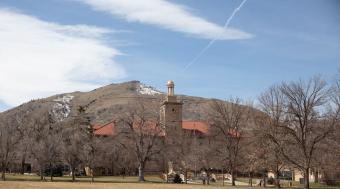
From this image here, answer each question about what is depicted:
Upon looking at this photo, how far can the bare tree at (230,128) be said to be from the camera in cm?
7881

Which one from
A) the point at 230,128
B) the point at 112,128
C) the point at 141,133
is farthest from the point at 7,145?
the point at 112,128

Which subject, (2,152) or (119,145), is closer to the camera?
(2,152)

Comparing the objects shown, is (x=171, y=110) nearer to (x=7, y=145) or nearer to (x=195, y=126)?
(x=195, y=126)

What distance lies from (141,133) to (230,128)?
44.6ft

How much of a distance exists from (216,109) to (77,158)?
2136 centimetres

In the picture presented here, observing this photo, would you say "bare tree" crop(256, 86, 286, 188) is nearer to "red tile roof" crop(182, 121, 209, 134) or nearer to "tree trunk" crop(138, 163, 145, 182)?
"tree trunk" crop(138, 163, 145, 182)

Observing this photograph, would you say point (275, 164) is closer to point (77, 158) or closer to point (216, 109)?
point (216, 109)

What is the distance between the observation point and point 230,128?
79875mm

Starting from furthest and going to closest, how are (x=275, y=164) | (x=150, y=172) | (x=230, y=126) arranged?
(x=150, y=172) < (x=230, y=126) < (x=275, y=164)

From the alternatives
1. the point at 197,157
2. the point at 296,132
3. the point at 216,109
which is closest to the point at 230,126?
the point at 216,109

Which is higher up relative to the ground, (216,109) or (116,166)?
(216,109)

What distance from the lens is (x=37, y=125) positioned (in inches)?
3875

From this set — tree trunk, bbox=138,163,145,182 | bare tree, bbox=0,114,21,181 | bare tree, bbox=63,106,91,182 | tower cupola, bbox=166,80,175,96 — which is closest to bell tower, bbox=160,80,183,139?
tower cupola, bbox=166,80,175,96

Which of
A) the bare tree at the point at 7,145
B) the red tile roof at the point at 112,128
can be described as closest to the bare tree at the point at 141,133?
the bare tree at the point at 7,145
